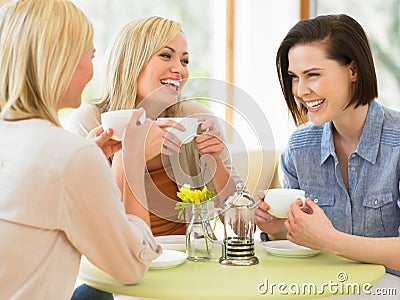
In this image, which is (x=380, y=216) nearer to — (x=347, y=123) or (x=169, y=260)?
(x=347, y=123)

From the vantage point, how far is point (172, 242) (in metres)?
1.71

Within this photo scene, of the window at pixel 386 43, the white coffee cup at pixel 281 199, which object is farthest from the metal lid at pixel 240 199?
the window at pixel 386 43

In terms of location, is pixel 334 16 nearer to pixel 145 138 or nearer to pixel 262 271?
pixel 145 138

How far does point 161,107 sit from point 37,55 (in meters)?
0.73

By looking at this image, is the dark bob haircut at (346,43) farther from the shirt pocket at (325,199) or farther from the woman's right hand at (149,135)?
the woman's right hand at (149,135)

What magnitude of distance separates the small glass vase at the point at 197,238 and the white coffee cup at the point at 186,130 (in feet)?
0.60

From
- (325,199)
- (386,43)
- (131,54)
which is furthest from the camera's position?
(386,43)

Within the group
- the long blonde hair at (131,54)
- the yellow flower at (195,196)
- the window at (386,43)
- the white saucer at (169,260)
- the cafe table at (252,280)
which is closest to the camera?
the cafe table at (252,280)

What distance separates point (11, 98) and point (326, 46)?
38.3 inches

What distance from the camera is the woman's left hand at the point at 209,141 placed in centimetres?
168

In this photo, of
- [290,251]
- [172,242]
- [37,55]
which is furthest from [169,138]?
[37,55]

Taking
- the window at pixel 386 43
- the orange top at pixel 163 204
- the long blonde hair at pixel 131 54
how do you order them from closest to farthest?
1. the orange top at pixel 163 204
2. the long blonde hair at pixel 131 54
3. the window at pixel 386 43

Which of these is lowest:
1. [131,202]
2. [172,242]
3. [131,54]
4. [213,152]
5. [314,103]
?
[172,242]

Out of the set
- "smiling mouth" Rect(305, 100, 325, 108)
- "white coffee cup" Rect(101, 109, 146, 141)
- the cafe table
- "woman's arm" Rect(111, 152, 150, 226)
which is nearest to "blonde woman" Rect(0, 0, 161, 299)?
the cafe table
